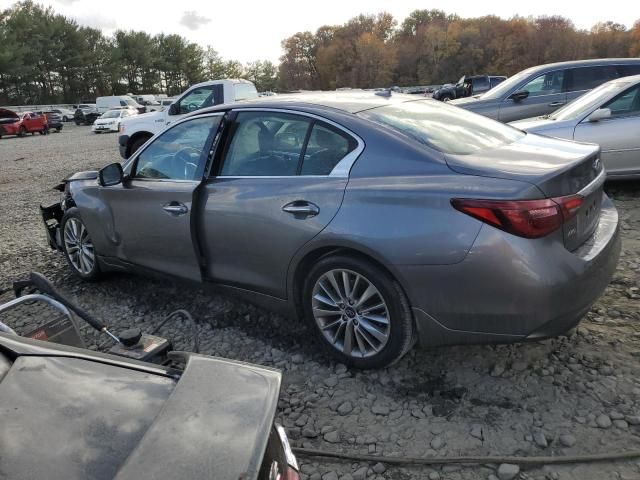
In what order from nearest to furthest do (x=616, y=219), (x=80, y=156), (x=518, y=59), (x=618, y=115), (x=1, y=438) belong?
(x=1, y=438)
(x=616, y=219)
(x=618, y=115)
(x=80, y=156)
(x=518, y=59)

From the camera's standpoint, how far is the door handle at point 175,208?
364 cm

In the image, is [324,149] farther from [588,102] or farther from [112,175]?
[588,102]

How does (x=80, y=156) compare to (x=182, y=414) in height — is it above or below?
below

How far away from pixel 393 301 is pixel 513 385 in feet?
2.67

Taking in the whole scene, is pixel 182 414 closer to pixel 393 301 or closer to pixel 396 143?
pixel 393 301

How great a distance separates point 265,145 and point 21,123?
3315cm

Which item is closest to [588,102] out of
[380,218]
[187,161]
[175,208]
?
[380,218]

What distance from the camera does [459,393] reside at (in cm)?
288

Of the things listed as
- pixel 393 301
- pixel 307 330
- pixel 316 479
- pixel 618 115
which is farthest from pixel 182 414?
pixel 618 115

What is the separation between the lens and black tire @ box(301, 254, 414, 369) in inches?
111

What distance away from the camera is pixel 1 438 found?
1347mm

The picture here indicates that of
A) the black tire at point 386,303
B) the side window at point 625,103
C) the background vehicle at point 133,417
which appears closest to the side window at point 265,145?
the black tire at point 386,303

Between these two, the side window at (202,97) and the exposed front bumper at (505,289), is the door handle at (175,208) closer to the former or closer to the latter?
the exposed front bumper at (505,289)

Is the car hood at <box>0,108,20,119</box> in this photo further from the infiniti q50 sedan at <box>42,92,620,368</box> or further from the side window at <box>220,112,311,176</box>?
the side window at <box>220,112,311,176</box>
